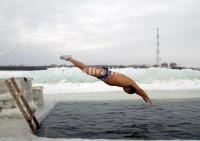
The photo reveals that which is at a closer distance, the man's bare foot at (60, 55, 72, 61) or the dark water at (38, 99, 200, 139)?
the man's bare foot at (60, 55, 72, 61)

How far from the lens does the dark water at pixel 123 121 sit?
828 cm

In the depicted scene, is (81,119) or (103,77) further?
(81,119)

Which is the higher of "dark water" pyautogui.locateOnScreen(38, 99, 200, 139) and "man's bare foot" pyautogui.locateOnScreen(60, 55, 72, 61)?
"man's bare foot" pyautogui.locateOnScreen(60, 55, 72, 61)

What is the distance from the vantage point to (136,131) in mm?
8547

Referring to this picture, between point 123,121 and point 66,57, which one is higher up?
point 66,57

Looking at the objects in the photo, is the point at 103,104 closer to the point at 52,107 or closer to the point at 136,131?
the point at 52,107

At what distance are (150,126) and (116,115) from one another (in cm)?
205

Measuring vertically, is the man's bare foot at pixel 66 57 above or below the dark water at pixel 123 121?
above

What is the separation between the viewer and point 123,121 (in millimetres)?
9945

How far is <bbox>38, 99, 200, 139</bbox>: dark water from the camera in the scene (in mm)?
8279

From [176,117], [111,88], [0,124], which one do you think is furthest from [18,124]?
[111,88]

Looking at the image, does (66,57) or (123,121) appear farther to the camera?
(123,121)

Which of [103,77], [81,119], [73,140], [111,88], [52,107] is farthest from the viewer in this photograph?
[111,88]

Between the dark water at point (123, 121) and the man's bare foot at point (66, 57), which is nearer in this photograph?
the man's bare foot at point (66, 57)
